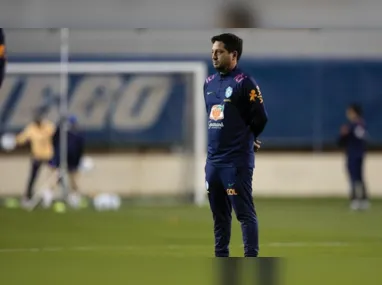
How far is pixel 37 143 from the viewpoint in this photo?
2345cm

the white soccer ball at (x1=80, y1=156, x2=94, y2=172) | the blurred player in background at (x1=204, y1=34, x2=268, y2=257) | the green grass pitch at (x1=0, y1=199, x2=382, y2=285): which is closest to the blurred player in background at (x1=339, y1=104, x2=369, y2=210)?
the green grass pitch at (x1=0, y1=199, x2=382, y2=285)

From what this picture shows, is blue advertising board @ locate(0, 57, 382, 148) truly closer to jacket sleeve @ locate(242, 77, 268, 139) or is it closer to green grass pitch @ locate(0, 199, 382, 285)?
green grass pitch @ locate(0, 199, 382, 285)

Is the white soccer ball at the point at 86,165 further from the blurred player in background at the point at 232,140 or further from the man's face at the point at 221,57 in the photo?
the man's face at the point at 221,57

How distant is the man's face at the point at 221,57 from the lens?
9609mm

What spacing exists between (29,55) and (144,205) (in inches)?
163

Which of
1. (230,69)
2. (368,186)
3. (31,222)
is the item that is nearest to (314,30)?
(368,186)

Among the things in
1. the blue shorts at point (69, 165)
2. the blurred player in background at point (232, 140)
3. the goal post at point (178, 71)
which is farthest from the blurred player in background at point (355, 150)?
the blurred player in background at point (232, 140)

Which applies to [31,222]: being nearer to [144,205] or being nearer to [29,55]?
A: [144,205]

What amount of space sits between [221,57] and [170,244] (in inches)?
198

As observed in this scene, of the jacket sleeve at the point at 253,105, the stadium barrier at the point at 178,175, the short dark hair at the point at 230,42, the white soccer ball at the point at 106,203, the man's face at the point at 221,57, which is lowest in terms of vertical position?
the white soccer ball at the point at 106,203

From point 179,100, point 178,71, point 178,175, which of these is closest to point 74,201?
point 178,175

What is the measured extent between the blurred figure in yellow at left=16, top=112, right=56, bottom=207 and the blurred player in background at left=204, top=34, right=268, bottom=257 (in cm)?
1352

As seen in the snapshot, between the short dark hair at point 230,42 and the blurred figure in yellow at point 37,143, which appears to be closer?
the short dark hair at point 230,42

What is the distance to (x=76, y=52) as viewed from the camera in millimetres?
25062
